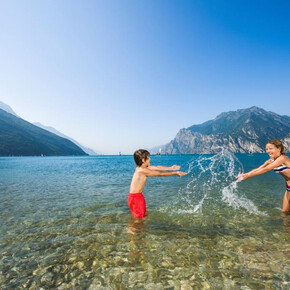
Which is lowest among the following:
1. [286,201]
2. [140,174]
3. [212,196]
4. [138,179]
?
[212,196]

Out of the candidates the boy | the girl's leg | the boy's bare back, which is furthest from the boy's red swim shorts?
the girl's leg

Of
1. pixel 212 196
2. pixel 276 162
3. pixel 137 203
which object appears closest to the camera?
pixel 276 162

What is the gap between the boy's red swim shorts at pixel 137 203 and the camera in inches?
345

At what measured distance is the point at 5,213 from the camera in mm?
11656

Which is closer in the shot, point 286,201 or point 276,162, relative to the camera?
point 276,162

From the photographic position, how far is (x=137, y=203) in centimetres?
884

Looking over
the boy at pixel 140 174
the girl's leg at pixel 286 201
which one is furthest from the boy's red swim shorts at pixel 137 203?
the girl's leg at pixel 286 201

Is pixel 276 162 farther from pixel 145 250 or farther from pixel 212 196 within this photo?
pixel 212 196

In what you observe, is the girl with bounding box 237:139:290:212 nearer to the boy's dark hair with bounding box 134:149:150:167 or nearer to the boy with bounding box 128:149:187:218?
the boy with bounding box 128:149:187:218

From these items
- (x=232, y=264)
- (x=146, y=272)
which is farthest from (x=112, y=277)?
(x=232, y=264)

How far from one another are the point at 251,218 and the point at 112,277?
8662mm

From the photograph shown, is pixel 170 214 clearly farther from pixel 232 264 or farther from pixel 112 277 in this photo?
pixel 112 277

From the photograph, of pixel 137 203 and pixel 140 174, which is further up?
pixel 140 174

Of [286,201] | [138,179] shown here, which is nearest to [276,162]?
[286,201]
